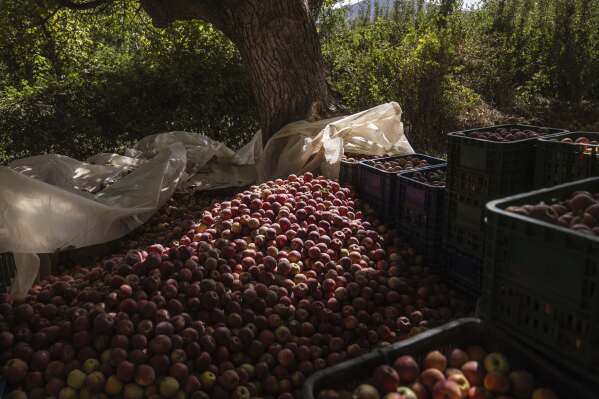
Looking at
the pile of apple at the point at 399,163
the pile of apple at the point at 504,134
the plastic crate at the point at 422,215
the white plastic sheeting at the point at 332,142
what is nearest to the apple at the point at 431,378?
the plastic crate at the point at 422,215

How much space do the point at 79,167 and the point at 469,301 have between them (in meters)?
3.57

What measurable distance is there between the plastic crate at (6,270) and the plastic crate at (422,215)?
2680 millimetres

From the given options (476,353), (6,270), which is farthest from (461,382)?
(6,270)

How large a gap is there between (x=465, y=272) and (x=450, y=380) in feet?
4.86

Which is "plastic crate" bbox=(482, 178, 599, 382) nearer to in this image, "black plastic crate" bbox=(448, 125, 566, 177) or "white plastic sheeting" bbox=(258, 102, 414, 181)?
"black plastic crate" bbox=(448, 125, 566, 177)

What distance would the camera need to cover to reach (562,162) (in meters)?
2.89

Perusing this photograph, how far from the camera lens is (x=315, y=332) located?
300 centimetres

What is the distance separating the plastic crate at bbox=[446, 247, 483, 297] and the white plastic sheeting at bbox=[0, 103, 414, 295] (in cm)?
189

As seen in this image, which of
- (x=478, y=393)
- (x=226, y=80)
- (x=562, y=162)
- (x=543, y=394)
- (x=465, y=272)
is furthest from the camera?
(x=226, y=80)

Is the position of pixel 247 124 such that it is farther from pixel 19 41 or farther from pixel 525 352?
pixel 19 41

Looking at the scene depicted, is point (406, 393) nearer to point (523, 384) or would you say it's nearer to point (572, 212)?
point (523, 384)

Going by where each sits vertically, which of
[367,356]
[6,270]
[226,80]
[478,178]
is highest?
[226,80]

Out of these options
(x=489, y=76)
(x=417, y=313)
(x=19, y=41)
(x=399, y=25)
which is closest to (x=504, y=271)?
(x=417, y=313)

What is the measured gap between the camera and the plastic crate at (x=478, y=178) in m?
3.07
